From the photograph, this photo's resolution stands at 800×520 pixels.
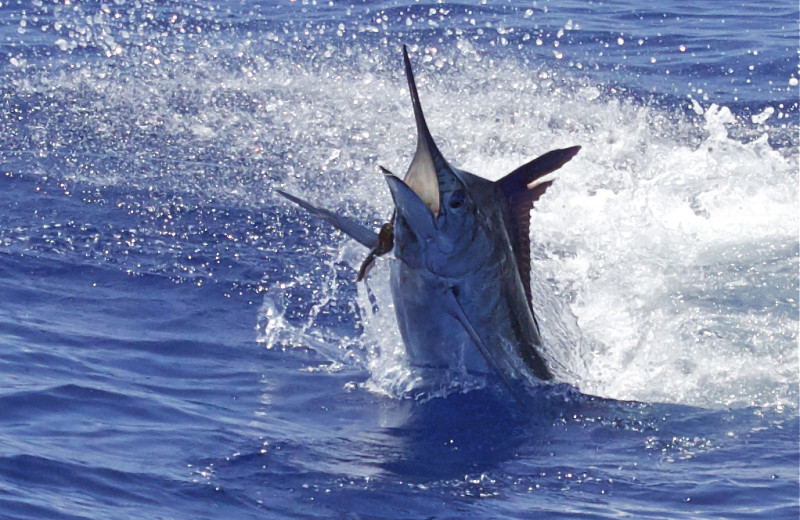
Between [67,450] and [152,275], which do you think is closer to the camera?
[67,450]

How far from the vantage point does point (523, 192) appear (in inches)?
193

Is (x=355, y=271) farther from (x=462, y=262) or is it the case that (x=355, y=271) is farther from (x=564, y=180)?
(x=564, y=180)

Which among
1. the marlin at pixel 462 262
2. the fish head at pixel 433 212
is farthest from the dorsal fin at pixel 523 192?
the fish head at pixel 433 212

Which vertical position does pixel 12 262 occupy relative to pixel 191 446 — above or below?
above

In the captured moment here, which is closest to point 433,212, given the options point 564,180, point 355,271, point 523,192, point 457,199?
point 457,199

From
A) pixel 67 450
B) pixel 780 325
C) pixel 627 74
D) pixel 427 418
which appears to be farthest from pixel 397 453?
pixel 627 74

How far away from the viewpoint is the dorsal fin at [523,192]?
4.80 metres

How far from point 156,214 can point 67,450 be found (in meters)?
3.41

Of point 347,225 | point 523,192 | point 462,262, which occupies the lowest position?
point 462,262

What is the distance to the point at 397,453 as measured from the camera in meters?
4.59

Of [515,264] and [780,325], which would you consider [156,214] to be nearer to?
[515,264]

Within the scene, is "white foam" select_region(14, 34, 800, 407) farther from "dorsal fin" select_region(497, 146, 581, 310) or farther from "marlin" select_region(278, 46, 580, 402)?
"dorsal fin" select_region(497, 146, 581, 310)

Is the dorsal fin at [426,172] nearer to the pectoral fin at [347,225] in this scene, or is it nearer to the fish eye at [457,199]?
the fish eye at [457,199]

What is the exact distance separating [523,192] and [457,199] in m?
0.49
